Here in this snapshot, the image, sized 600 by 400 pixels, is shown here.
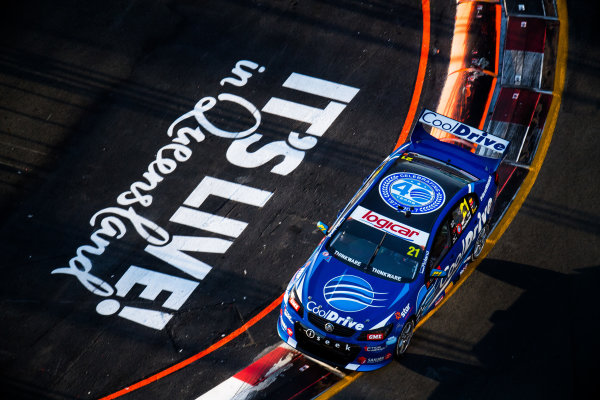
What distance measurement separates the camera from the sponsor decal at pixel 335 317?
413 inches

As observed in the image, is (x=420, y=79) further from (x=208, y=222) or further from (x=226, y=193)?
(x=208, y=222)

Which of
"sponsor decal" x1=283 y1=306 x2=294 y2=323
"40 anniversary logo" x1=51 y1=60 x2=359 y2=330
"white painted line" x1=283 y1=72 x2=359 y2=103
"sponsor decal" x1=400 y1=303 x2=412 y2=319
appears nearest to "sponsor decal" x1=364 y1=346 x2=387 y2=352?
"sponsor decal" x1=400 y1=303 x2=412 y2=319

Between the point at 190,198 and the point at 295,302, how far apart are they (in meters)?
4.06

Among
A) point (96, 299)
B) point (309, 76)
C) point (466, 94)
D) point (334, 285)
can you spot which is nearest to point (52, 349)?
point (96, 299)

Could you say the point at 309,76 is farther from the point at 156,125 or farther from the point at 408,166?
the point at 408,166

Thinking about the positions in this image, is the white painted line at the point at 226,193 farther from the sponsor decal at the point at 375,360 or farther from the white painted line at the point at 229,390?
the sponsor decal at the point at 375,360

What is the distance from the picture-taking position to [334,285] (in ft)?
35.6

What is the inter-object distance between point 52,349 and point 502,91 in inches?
411

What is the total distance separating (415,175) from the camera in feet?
39.0

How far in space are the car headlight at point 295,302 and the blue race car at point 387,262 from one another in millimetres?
15

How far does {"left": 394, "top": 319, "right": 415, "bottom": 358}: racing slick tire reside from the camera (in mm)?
10906

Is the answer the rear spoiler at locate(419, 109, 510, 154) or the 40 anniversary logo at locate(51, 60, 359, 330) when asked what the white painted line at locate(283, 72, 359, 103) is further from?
the rear spoiler at locate(419, 109, 510, 154)

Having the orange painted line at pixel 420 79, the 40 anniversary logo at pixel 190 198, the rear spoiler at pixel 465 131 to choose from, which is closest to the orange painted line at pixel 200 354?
the 40 anniversary logo at pixel 190 198

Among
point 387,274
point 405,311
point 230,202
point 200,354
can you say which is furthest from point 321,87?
point 200,354
